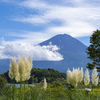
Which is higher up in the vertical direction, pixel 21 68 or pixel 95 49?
pixel 95 49

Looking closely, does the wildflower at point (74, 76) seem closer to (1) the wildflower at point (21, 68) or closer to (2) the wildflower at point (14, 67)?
(1) the wildflower at point (21, 68)

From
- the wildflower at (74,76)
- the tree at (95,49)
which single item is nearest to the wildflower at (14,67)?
the wildflower at (74,76)

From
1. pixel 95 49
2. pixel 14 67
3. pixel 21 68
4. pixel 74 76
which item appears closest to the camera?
pixel 21 68

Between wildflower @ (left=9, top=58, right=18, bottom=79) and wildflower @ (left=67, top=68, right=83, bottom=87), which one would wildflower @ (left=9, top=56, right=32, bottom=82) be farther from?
wildflower @ (left=67, top=68, right=83, bottom=87)

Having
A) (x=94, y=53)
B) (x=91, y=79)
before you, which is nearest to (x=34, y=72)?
(x=94, y=53)

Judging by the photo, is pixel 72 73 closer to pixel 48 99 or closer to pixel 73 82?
pixel 73 82

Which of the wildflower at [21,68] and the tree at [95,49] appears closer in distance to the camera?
the wildflower at [21,68]

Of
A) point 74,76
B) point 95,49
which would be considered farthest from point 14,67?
point 95,49

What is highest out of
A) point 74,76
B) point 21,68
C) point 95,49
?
point 95,49

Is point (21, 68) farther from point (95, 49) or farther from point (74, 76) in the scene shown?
point (95, 49)

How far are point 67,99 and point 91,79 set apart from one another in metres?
1.16

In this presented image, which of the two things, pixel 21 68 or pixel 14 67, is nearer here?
pixel 21 68

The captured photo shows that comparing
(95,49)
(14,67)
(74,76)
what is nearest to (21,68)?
(14,67)

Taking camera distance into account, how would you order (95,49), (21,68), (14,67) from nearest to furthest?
(21,68) → (14,67) → (95,49)
